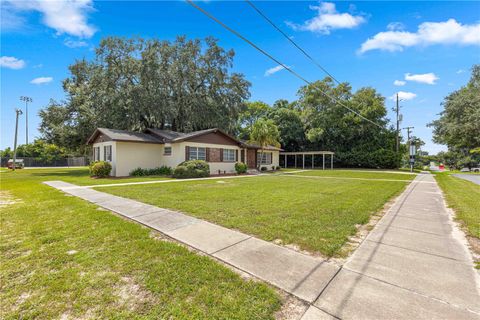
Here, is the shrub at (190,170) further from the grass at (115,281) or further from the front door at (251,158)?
the grass at (115,281)

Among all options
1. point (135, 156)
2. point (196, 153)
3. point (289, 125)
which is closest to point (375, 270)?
point (196, 153)

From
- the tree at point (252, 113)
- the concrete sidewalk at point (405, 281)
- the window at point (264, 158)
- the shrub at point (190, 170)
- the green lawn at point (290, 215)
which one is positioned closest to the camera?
the concrete sidewalk at point (405, 281)

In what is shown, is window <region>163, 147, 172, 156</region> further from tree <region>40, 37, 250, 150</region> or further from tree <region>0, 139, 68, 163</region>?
tree <region>0, 139, 68, 163</region>

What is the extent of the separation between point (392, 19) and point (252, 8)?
23.1 feet

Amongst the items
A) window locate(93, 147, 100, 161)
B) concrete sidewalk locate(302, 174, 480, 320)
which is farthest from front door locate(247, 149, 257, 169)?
concrete sidewalk locate(302, 174, 480, 320)

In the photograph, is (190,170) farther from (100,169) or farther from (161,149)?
(100,169)

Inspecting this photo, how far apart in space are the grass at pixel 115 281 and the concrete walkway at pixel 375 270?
1.31 feet

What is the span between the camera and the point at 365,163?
3003cm

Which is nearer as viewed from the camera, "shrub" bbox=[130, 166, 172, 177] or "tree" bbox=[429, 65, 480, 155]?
"shrub" bbox=[130, 166, 172, 177]

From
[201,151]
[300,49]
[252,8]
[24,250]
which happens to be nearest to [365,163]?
[201,151]

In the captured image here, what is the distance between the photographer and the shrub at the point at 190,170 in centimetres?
1498

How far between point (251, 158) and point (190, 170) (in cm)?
961

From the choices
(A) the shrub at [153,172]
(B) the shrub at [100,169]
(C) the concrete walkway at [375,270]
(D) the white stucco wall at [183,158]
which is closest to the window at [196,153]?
(D) the white stucco wall at [183,158]

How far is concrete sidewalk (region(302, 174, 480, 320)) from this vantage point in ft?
6.79
